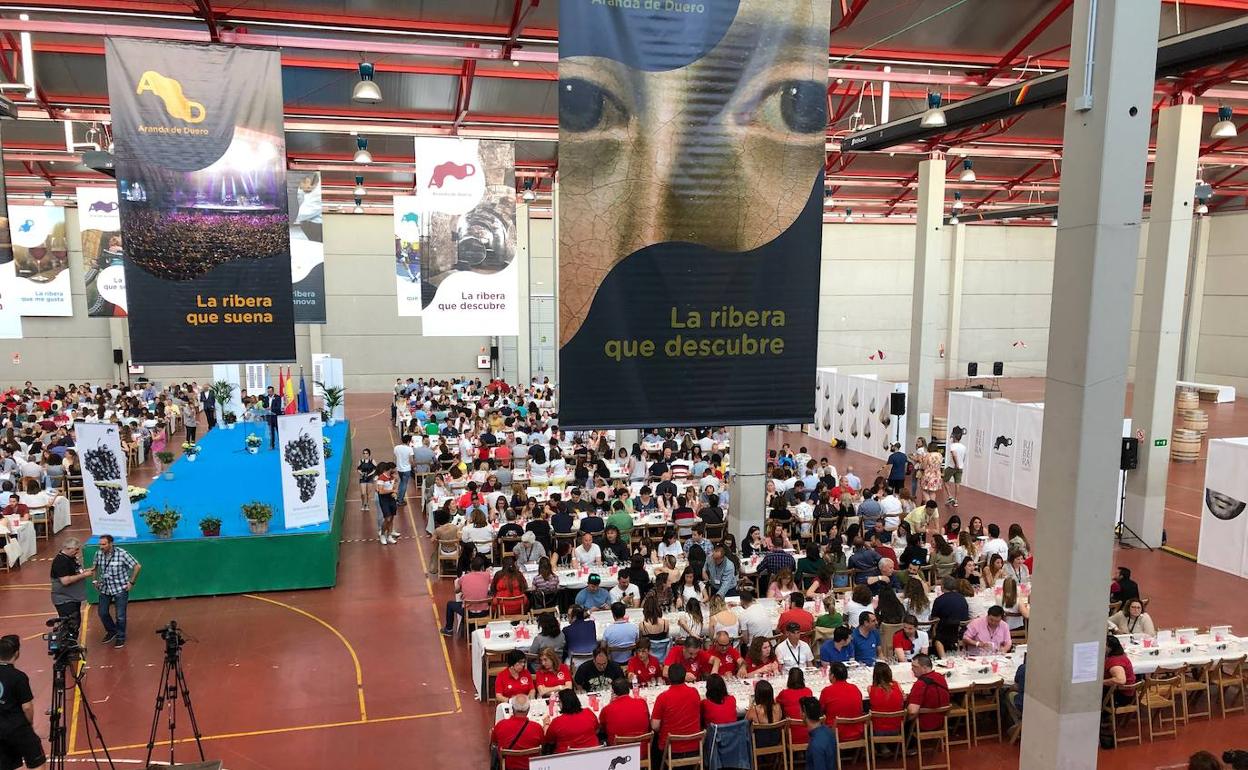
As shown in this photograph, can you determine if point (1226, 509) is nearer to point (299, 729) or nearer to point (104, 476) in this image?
point (299, 729)

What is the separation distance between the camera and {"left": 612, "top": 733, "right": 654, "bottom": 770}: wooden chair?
6.54 metres

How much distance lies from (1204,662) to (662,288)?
760 cm

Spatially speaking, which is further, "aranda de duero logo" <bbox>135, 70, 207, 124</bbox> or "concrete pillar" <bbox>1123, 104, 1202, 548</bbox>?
"concrete pillar" <bbox>1123, 104, 1202, 548</bbox>

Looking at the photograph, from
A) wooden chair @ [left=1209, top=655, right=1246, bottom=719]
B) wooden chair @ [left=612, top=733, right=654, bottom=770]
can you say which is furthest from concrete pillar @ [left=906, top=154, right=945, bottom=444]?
wooden chair @ [left=612, top=733, right=654, bottom=770]

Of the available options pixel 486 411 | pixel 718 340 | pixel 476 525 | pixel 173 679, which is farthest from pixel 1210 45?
pixel 486 411

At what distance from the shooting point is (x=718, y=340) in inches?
170

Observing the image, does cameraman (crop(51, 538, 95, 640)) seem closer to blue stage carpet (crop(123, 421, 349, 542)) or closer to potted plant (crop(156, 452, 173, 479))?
blue stage carpet (crop(123, 421, 349, 542))

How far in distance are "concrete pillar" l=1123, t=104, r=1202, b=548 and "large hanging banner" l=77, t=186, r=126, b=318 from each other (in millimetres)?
20290

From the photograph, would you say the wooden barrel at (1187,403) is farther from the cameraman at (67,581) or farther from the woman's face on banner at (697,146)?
the cameraman at (67,581)

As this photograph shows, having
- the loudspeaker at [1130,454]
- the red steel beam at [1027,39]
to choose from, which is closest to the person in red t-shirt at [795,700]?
the loudspeaker at [1130,454]

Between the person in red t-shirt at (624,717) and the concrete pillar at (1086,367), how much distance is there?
3006 mm

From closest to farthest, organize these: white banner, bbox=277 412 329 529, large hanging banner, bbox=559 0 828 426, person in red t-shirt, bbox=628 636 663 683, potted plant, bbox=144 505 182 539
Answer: large hanging banner, bbox=559 0 828 426 → person in red t-shirt, bbox=628 636 663 683 → potted plant, bbox=144 505 182 539 → white banner, bbox=277 412 329 529

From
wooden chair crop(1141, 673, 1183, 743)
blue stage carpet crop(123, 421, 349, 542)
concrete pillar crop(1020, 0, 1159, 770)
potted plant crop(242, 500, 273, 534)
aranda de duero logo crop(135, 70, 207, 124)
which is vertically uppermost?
aranda de duero logo crop(135, 70, 207, 124)

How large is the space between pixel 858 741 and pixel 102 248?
22.2 m
